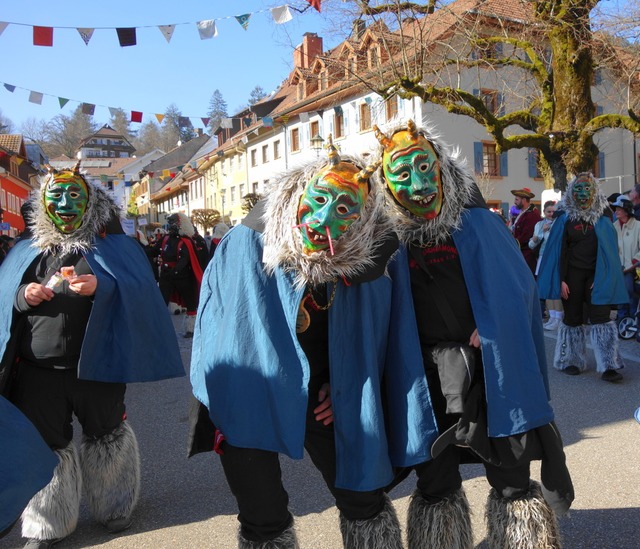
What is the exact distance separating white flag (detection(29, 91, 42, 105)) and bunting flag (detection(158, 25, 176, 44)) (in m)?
3.92

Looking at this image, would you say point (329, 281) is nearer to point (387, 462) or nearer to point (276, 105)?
point (387, 462)

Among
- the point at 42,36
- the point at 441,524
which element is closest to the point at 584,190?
the point at 441,524

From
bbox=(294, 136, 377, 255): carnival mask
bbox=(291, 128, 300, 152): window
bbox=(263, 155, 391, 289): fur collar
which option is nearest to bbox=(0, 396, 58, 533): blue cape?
bbox=(263, 155, 391, 289): fur collar

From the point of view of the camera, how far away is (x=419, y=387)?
2.50m

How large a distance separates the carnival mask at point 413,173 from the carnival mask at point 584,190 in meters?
4.03

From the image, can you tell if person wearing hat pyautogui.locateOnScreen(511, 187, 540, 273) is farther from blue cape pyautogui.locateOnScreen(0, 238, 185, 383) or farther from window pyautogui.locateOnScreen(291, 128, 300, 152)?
window pyautogui.locateOnScreen(291, 128, 300, 152)

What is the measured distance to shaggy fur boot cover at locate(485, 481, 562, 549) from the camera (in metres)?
2.50

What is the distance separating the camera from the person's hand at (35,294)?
3225 mm

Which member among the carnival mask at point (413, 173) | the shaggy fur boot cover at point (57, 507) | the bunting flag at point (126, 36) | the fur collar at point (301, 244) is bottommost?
the shaggy fur boot cover at point (57, 507)

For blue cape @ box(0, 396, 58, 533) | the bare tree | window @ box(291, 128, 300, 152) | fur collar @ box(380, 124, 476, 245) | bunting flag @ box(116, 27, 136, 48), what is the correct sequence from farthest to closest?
window @ box(291, 128, 300, 152) → the bare tree → bunting flag @ box(116, 27, 136, 48) → fur collar @ box(380, 124, 476, 245) → blue cape @ box(0, 396, 58, 533)

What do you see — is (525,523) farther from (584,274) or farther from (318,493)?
(584,274)

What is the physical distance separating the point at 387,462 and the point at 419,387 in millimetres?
307

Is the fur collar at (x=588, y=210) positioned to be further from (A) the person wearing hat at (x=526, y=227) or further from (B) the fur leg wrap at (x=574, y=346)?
(A) the person wearing hat at (x=526, y=227)

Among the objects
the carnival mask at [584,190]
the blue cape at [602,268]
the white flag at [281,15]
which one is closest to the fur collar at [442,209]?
the carnival mask at [584,190]
